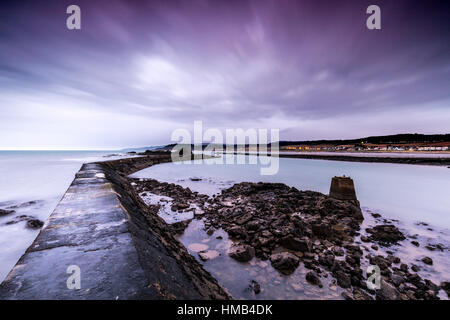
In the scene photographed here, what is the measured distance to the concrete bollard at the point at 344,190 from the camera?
792 centimetres

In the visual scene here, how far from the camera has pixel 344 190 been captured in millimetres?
7988

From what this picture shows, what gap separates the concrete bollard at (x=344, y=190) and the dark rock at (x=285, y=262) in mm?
5362

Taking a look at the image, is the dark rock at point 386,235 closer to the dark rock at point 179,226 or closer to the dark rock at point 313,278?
the dark rock at point 313,278

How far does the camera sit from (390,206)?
923 centimetres

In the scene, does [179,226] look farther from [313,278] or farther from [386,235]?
[386,235]

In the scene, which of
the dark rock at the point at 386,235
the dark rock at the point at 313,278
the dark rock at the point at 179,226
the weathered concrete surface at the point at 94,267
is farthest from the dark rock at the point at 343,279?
the dark rock at the point at 179,226

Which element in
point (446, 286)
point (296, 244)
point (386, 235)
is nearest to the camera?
point (446, 286)

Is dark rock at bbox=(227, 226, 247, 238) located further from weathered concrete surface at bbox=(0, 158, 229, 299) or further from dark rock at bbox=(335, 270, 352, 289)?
dark rock at bbox=(335, 270, 352, 289)

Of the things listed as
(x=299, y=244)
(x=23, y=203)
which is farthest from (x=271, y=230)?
(x=23, y=203)

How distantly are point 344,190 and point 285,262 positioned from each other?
5813 mm

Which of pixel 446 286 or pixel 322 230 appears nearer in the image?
pixel 446 286

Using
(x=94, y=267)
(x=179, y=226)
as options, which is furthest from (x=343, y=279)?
(x=179, y=226)

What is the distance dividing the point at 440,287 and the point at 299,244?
100 inches
